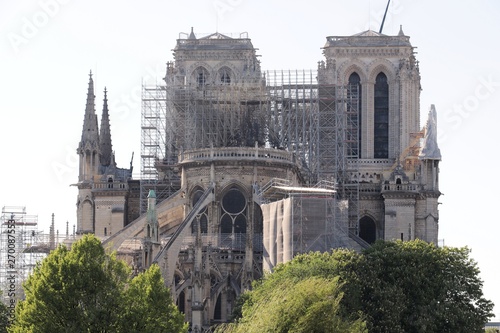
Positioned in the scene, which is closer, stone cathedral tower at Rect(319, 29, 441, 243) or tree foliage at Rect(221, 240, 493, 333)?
tree foliage at Rect(221, 240, 493, 333)

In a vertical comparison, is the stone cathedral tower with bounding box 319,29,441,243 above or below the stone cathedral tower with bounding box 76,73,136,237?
above

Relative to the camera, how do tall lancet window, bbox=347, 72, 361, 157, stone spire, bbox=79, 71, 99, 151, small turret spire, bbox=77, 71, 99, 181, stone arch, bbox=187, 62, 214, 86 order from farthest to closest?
stone arch, bbox=187, 62, 214, 86 → tall lancet window, bbox=347, 72, 361, 157 → stone spire, bbox=79, 71, 99, 151 → small turret spire, bbox=77, 71, 99, 181

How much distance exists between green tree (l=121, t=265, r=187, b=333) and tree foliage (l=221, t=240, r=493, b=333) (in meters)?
9.33

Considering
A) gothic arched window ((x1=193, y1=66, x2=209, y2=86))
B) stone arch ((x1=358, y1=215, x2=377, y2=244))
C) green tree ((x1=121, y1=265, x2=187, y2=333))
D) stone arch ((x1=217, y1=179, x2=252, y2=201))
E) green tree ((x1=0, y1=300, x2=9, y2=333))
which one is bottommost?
green tree ((x1=0, y1=300, x2=9, y2=333))

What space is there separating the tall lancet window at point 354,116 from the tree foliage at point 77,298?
50325mm

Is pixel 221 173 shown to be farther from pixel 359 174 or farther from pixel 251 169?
pixel 359 174

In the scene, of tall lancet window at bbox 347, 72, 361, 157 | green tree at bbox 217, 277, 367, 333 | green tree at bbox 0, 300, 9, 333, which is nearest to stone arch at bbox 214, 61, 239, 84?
tall lancet window at bbox 347, 72, 361, 157

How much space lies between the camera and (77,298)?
71.8m

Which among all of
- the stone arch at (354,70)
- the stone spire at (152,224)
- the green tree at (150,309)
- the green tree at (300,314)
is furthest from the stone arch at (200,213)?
the green tree at (300,314)

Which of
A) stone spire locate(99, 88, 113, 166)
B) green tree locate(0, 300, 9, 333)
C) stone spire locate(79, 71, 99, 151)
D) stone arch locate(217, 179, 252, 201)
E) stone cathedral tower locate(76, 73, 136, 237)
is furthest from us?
stone spire locate(99, 88, 113, 166)

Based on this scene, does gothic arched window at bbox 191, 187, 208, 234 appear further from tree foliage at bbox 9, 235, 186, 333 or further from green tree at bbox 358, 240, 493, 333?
tree foliage at bbox 9, 235, 186, 333

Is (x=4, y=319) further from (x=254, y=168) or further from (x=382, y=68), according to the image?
(x=382, y=68)

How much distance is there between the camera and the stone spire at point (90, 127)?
120875 millimetres

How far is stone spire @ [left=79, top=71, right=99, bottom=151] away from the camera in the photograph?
120875 mm
